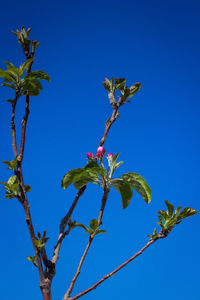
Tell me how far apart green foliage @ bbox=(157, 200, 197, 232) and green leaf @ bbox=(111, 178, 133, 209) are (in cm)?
24

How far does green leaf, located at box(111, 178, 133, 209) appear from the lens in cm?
201

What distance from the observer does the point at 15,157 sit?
187 centimetres

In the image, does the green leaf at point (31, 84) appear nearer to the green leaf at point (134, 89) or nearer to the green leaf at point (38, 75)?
the green leaf at point (38, 75)

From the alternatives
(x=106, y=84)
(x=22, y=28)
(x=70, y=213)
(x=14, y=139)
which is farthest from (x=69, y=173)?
(x=22, y=28)

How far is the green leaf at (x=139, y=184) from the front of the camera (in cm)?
196

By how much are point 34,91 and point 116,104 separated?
57cm

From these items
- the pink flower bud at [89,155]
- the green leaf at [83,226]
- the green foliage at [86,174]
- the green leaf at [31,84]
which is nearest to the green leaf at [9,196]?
the green foliage at [86,174]

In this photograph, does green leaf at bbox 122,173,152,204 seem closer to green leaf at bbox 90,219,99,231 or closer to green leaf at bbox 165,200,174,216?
green leaf at bbox 165,200,174,216

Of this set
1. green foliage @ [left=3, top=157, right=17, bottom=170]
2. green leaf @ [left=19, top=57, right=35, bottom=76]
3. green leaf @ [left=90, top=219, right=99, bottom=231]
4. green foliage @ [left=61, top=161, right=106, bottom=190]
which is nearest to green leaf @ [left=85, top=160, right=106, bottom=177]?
green foliage @ [left=61, top=161, right=106, bottom=190]

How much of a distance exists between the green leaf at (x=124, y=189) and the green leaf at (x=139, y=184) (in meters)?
0.03

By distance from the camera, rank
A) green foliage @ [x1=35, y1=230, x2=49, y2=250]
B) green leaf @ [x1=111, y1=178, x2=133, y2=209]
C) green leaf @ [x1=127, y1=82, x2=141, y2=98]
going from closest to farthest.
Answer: green foliage @ [x1=35, y1=230, x2=49, y2=250] → green leaf @ [x1=111, y1=178, x2=133, y2=209] → green leaf @ [x1=127, y1=82, x2=141, y2=98]

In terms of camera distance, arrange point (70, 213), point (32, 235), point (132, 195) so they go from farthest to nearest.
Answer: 1. point (132, 195)
2. point (70, 213)
3. point (32, 235)

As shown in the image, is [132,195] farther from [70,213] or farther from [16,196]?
[16,196]

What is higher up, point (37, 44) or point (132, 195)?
point (37, 44)
